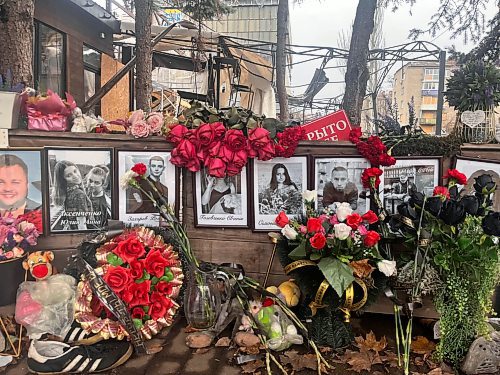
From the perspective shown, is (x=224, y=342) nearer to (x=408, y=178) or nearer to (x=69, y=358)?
(x=69, y=358)

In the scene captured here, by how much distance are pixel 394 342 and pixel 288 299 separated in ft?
1.98

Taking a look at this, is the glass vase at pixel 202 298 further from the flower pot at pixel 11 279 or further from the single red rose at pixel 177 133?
the flower pot at pixel 11 279

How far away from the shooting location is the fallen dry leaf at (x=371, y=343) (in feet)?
7.40

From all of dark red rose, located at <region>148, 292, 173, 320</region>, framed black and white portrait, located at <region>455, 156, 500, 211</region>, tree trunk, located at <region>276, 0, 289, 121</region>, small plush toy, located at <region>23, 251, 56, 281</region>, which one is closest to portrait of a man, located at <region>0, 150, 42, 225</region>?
small plush toy, located at <region>23, 251, 56, 281</region>

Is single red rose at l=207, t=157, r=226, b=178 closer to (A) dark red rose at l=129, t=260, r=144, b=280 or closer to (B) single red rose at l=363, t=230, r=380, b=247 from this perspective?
(A) dark red rose at l=129, t=260, r=144, b=280

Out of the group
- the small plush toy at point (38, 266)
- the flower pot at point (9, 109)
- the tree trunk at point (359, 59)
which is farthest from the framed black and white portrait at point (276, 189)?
the tree trunk at point (359, 59)

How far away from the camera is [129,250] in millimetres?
2330

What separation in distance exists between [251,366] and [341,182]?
46.9 inches

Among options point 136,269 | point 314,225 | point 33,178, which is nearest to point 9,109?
point 33,178

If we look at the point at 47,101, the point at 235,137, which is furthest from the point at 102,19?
the point at 235,137

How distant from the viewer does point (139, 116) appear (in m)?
2.77

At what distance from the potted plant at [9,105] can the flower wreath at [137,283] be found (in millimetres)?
942

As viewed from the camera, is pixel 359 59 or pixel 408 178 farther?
pixel 359 59

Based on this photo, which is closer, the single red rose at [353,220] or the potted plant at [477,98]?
the single red rose at [353,220]
